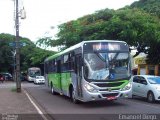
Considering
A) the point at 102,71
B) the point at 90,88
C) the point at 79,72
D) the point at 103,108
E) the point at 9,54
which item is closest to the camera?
the point at 103,108

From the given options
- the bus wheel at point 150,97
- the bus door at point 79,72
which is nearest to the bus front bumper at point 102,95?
the bus door at point 79,72

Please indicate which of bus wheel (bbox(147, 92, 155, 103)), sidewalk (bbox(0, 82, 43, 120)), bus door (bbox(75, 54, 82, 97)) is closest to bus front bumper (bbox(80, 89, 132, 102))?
bus door (bbox(75, 54, 82, 97))

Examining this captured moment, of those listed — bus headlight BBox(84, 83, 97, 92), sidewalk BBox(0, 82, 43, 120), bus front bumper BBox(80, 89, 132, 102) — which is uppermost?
bus headlight BBox(84, 83, 97, 92)

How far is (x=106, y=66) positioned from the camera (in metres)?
18.0

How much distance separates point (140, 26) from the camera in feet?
102

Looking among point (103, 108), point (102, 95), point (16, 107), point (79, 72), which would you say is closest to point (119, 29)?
point (79, 72)

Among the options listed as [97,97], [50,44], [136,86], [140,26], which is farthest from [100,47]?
[50,44]

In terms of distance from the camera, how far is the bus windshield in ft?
58.7

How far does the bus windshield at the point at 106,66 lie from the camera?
58.7 ft

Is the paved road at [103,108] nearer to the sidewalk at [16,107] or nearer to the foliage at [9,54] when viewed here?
the sidewalk at [16,107]

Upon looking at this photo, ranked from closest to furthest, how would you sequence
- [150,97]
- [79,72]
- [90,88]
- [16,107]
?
[90,88], [79,72], [16,107], [150,97]

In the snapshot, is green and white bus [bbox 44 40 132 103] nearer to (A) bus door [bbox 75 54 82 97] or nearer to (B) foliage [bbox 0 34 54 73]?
(A) bus door [bbox 75 54 82 97]

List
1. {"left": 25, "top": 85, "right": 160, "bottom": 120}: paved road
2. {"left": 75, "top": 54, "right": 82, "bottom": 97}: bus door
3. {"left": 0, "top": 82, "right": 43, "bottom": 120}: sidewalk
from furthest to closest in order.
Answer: {"left": 75, "top": 54, "right": 82, "bottom": 97}: bus door, {"left": 0, "top": 82, "right": 43, "bottom": 120}: sidewalk, {"left": 25, "top": 85, "right": 160, "bottom": 120}: paved road

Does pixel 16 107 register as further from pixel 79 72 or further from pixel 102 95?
pixel 102 95
